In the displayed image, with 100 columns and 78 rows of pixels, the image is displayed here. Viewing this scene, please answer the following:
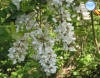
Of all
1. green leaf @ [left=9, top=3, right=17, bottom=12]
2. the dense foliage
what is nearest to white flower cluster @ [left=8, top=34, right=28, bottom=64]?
the dense foliage

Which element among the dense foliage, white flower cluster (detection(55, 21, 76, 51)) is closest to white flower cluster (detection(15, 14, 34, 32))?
the dense foliage

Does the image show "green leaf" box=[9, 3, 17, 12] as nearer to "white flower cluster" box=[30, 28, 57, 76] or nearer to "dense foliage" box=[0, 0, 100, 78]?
"dense foliage" box=[0, 0, 100, 78]

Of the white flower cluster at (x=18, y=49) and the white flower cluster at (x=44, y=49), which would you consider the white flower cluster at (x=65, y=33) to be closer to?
the white flower cluster at (x=44, y=49)

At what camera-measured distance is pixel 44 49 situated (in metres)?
1.52

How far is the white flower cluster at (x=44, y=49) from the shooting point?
152cm

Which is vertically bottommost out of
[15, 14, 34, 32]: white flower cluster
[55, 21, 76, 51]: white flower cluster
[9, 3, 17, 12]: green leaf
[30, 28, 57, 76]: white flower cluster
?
[30, 28, 57, 76]: white flower cluster

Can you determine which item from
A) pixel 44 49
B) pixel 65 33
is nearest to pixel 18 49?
pixel 44 49

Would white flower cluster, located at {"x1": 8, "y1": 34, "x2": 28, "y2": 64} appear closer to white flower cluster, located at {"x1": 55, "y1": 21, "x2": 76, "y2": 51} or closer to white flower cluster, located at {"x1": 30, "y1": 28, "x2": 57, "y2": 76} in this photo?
white flower cluster, located at {"x1": 30, "y1": 28, "x2": 57, "y2": 76}

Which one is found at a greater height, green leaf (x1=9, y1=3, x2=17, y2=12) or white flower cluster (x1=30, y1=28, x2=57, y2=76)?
green leaf (x1=9, y1=3, x2=17, y2=12)

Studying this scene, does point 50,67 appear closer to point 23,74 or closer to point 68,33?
point 68,33

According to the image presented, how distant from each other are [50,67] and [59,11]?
0.94ft

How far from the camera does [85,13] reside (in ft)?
5.53

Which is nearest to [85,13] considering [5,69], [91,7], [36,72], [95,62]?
[91,7]

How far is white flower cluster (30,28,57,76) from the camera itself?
4.98ft
